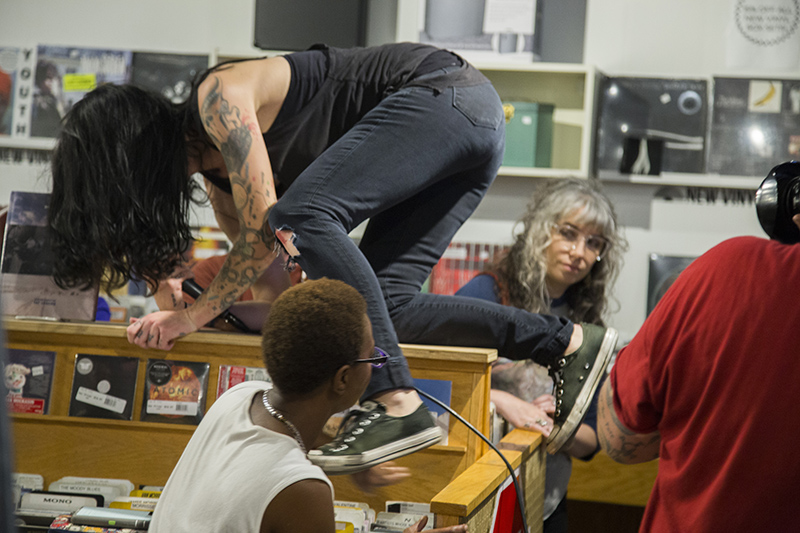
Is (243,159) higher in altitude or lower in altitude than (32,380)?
higher

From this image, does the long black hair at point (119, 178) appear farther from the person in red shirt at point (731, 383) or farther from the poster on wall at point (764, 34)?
the poster on wall at point (764, 34)

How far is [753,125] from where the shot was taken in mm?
3197

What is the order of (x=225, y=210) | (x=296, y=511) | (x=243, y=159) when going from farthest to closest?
(x=225, y=210)
(x=243, y=159)
(x=296, y=511)

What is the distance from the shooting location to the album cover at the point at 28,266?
172cm

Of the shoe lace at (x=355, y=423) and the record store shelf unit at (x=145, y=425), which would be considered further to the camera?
the record store shelf unit at (x=145, y=425)

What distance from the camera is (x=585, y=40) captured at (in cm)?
334

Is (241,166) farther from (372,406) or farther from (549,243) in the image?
(549,243)

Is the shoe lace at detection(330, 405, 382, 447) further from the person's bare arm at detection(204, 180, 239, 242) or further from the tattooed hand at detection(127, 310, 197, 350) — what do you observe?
the person's bare arm at detection(204, 180, 239, 242)

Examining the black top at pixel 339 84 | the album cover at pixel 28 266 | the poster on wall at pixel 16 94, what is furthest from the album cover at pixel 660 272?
the poster on wall at pixel 16 94

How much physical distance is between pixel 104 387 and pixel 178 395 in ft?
0.56

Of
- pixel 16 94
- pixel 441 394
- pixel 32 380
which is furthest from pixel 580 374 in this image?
pixel 16 94

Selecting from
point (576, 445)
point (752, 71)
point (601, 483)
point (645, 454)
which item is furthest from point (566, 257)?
point (752, 71)

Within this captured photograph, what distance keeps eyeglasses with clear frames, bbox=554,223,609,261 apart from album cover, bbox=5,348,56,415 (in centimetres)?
145

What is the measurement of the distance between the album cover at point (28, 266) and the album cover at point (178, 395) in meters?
0.30
